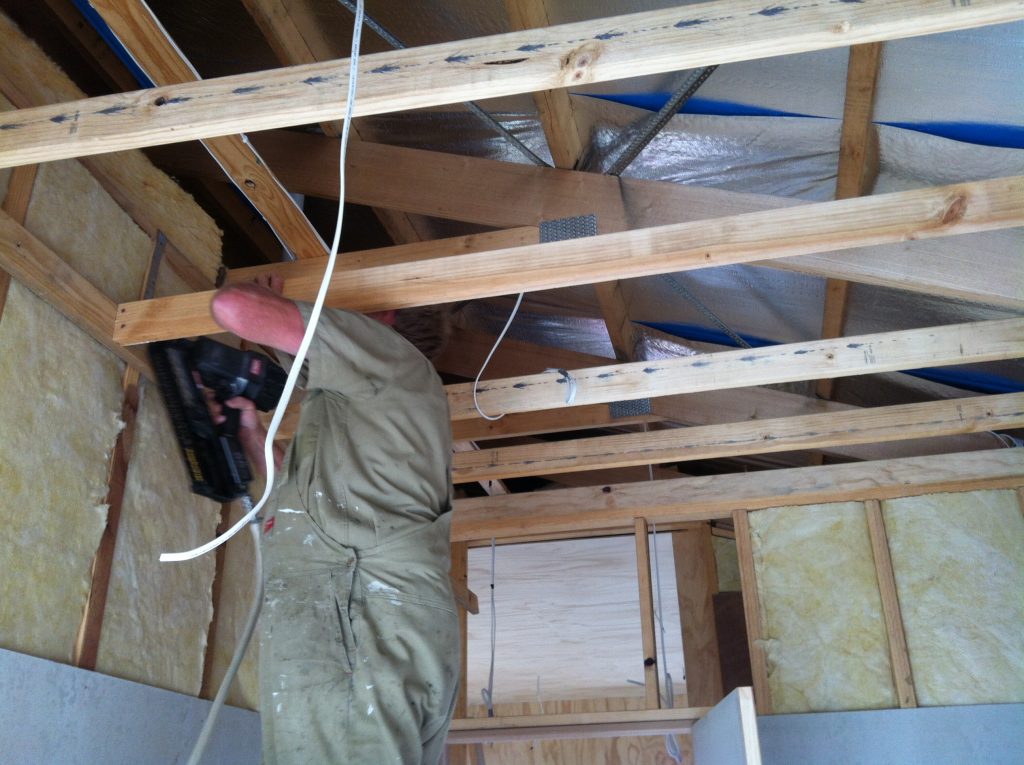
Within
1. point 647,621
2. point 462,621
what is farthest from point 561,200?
point 462,621

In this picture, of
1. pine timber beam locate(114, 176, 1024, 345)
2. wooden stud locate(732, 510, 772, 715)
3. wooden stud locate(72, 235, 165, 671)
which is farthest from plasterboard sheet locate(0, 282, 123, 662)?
wooden stud locate(732, 510, 772, 715)

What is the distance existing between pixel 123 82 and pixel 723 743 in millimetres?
2929

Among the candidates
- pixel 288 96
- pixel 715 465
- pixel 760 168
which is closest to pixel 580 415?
pixel 760 168

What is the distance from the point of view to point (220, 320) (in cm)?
183

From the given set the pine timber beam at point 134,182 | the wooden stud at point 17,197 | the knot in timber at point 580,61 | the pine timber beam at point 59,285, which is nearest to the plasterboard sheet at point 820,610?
the pine timber beam at point 134,182

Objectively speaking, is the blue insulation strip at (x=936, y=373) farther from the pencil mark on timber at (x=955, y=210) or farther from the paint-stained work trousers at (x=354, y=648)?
the paint-stained work trousers at (x=354, y=648)

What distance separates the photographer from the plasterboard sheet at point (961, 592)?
10.7 feet

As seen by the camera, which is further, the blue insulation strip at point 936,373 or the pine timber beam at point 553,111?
the blue insulation strip at point 936,373

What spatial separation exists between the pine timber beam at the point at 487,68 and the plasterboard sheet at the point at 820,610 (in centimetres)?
251

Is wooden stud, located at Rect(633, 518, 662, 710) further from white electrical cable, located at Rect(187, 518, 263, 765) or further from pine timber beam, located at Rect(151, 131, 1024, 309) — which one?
white electrical cable, located at Rect(187, 518, 263, 765)

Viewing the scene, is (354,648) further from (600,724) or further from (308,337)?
(600,724)

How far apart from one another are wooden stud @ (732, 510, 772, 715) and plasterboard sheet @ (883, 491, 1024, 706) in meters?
0.51

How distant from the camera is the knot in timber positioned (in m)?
1.48

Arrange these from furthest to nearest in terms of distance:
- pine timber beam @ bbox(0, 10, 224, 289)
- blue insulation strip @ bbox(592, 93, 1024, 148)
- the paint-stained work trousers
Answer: blue insulation strip @ bbox(592, 93, 1024, 148), pine timber beam @ bbox(0, 10, 224, 289), the paint-stained work trousers
